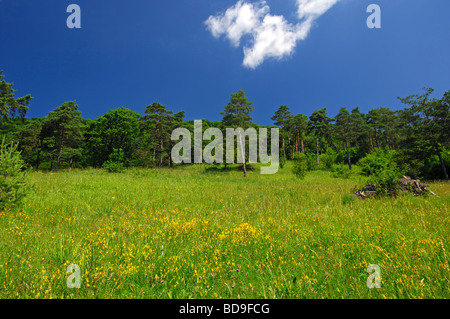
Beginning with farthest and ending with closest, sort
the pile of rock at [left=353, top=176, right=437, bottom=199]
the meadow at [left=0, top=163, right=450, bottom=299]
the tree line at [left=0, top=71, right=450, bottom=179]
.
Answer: the tree line at [left=0, top=71, right=450, bottom=179]
the pile of rock at [left=353, top=176, right=437, bottom=199]
the meadow at [left=0, top=163, right=450, bottom=299]

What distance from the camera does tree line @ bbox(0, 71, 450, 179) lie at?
85.4 ft

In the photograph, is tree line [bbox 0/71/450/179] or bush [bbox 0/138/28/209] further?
tree line [bbox 0/71/450/179]

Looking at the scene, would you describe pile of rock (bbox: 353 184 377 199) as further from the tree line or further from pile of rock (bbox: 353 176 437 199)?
the tree line

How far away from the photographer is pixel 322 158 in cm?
4066

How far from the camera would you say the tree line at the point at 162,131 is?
2602 centimetres

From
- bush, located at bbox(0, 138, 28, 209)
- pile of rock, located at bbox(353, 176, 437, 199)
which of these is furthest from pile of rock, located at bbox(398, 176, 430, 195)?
bush, located at bbox(0, 138, 28, 209)

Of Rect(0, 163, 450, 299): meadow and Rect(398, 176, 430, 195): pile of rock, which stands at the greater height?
Rect(398, 176, 430, 195): pile of rock

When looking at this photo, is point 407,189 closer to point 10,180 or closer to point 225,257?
point 225,257

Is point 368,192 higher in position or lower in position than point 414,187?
lower

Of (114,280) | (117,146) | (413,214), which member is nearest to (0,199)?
(114,280)

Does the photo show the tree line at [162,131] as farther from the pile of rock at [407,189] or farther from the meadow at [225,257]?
the meadow at [225,257]

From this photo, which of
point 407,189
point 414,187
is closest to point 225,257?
point 407,189

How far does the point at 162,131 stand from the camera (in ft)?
129

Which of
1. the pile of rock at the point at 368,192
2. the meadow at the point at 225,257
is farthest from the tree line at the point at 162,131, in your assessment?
the meadow at the point at 225,257
